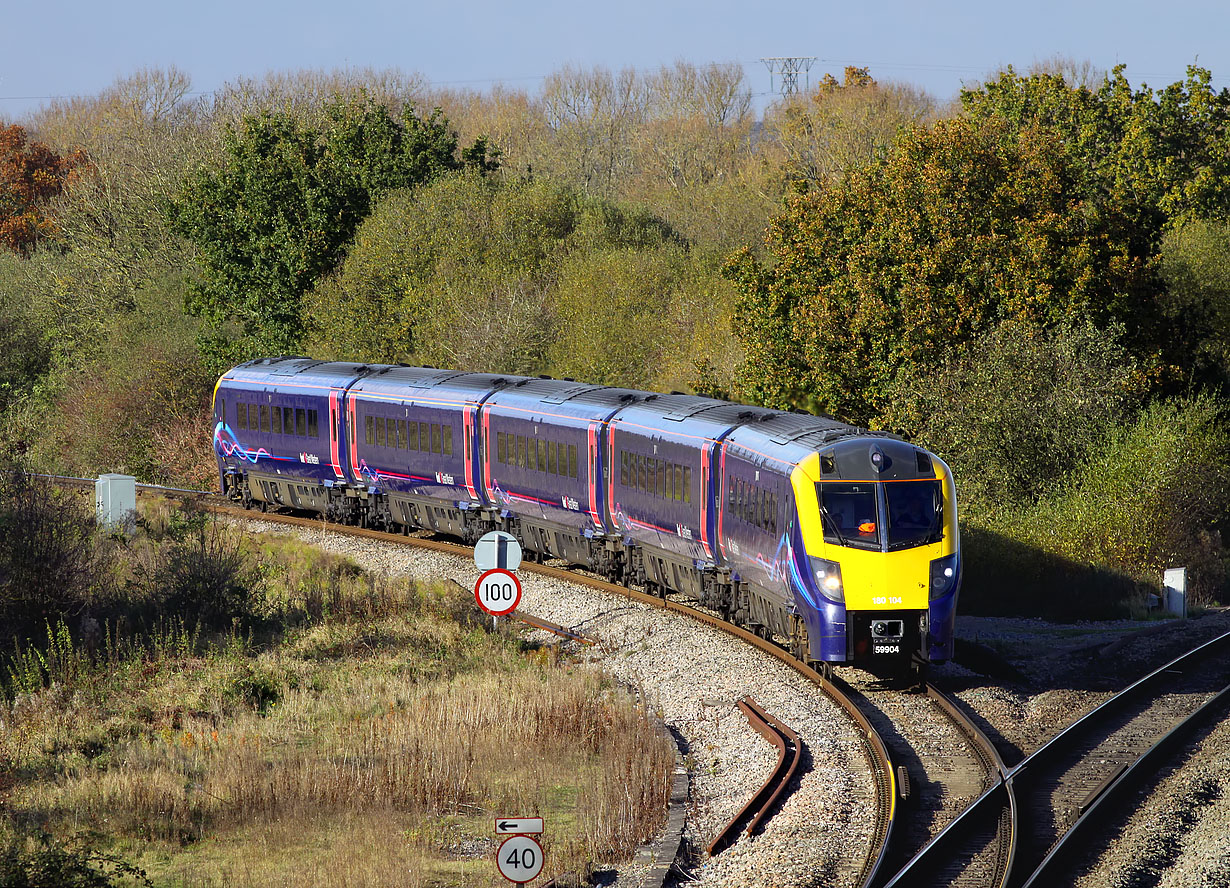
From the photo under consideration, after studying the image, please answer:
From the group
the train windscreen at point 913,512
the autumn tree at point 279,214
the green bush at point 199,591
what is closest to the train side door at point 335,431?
the green bush at point 199,591

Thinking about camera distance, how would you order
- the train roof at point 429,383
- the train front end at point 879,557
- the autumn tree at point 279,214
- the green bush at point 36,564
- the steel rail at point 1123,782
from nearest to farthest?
1. the steel rail at point 1123,782
2. the train front end at point 879,557
3. the green bush at point 36,564
4. the train roof at point 429,383
5. the autumn tree at point 279,214

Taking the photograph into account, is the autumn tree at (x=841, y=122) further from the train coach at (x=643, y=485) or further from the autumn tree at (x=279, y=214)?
the train coach at (x=643, y=485)

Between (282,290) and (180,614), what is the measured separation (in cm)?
3175

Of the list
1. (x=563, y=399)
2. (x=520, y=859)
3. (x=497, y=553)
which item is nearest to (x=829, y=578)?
(x=497, y=553)

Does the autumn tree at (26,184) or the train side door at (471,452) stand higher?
the autumn tree at (26,184)

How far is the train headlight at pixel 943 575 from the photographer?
16.2m

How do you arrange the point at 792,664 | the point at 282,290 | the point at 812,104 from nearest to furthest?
the point at 792,664
the point at 282,290
the point at 812,104

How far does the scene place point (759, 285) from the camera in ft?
120

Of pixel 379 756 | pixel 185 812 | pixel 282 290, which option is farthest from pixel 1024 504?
pixel 282 290

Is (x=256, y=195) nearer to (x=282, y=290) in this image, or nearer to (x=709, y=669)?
(x=282, y=290)

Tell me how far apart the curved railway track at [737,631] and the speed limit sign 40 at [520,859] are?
2.89m

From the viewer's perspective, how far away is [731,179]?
69.4m

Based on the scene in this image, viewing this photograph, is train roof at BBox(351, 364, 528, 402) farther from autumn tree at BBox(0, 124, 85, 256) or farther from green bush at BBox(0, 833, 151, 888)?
autumn tree at BBox(0, 124, 85, 256)

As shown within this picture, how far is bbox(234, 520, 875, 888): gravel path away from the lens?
11523mm
